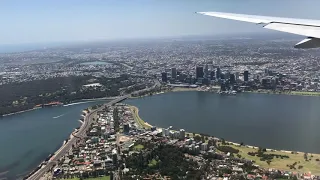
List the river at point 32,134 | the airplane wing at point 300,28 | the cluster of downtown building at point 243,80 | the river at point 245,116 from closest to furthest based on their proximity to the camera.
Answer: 1. the airplane wing at point 300,28
2. the river at point 32,134
3. the river at point 245,116
4. the cluster of downtown building at point 243,80

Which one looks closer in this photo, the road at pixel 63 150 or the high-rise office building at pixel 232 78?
the road at pixel 63 150

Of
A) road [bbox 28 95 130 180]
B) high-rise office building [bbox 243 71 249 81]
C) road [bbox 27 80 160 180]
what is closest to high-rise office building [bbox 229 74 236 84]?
high-rise office building [bbox 243 71 249 81]

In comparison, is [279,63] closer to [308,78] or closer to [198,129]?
[308,78]

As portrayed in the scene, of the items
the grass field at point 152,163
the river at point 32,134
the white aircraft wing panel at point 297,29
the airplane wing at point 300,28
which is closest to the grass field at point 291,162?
the grass field at point 152,163

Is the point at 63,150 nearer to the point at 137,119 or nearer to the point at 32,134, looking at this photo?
the point at 32,134

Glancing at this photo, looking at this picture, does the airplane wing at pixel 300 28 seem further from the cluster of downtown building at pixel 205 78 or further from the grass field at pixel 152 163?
the cluster of downtown building at pixel 205 78

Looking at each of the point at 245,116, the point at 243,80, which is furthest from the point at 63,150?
the point at 243,80

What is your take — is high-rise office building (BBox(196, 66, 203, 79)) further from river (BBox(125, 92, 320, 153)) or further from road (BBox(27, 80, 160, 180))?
road (BBox(27, 80, 160, 180))
